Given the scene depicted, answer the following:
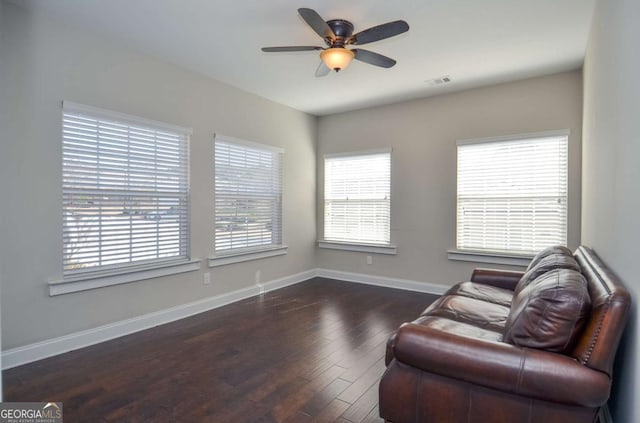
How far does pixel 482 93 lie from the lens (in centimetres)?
441

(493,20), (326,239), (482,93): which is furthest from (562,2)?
(326,239)

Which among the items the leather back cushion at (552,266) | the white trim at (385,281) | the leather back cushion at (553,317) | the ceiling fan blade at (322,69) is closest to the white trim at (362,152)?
the white trim at (385,281)

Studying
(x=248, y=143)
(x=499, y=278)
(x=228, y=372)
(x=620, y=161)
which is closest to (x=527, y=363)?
(x=620, y=161)

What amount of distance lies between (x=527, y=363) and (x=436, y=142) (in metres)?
3.73

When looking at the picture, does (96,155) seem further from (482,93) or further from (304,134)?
(482,93)

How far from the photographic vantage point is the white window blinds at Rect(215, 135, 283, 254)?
4.29 meters

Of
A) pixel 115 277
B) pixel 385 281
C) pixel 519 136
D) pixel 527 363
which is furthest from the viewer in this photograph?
pixel 385 281

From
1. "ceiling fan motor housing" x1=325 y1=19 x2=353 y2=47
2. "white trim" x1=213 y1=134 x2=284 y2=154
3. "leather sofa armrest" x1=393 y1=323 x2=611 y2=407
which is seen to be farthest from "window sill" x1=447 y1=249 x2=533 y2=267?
"ceiling fan motor housing" x1=325 y1=19 x2=353 y2=47

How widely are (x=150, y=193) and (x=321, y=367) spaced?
7.85 ft

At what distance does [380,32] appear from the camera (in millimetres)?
2469

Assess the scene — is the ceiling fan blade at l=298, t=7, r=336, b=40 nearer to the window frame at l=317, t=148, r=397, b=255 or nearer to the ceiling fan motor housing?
the ceiling fan motor housing

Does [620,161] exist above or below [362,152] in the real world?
below
